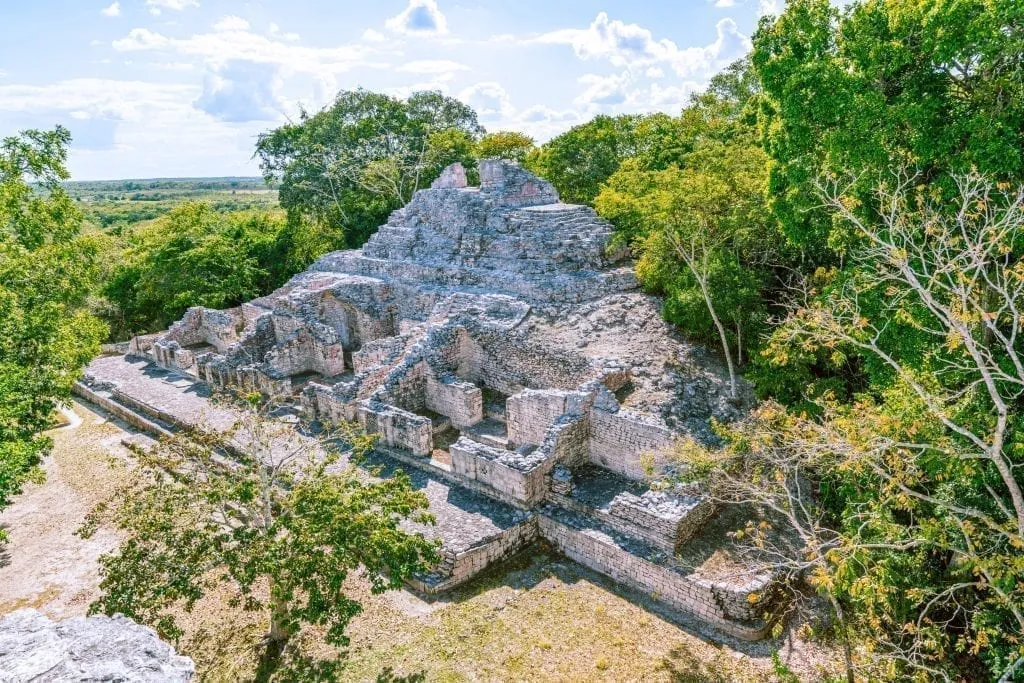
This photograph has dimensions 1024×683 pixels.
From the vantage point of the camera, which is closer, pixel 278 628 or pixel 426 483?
pixel 278 628

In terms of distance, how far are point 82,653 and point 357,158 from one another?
30.7m

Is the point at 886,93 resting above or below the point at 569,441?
above

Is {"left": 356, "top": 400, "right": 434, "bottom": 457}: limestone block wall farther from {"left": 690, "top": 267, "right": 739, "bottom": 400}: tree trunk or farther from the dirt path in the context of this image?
{"left": 690, "top": 267, "right": 739, "bottom": 400}: tree trunk

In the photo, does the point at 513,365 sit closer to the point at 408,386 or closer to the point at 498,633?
the point at 408,386

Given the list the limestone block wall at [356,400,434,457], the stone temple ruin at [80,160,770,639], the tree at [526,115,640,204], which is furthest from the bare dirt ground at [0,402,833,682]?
the tree at [526,115,640,204]

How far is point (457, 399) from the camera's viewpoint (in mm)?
14875

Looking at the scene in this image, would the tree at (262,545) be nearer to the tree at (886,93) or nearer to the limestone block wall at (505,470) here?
the limestone block wall at (505,470)

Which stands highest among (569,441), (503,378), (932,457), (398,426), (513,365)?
(932,457)

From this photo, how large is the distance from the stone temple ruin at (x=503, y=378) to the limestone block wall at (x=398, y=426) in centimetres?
5

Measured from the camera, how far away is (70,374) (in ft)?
41.0

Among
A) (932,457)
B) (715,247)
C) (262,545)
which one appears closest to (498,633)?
(262,545)

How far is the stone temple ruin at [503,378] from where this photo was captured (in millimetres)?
10539

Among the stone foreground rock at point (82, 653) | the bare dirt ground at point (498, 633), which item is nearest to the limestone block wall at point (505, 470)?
the bare dirt ground at point (498, 633)

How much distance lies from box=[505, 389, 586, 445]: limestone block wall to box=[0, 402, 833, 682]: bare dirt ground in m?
2.93
